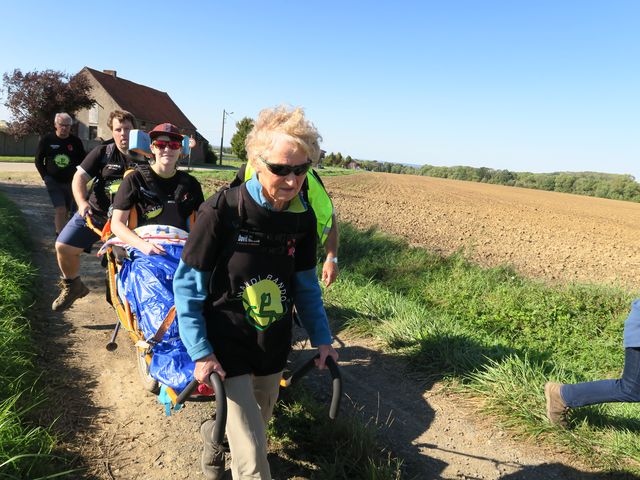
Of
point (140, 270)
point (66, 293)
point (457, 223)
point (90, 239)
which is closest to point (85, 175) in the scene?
point (90, 239)

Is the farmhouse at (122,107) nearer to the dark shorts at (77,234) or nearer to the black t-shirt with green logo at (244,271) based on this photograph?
the dark shorts at (77,234)

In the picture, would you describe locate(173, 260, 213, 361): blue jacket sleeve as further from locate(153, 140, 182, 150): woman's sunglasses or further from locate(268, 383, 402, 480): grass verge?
locate(153, 140, 182, 150): woman's sunglasses

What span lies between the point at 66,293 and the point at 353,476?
368cm

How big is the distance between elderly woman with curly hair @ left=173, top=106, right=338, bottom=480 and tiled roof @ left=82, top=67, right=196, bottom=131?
156 feet

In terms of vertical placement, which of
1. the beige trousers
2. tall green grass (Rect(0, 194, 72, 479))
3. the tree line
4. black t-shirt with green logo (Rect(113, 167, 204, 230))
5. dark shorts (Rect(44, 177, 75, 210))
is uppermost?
the tree line

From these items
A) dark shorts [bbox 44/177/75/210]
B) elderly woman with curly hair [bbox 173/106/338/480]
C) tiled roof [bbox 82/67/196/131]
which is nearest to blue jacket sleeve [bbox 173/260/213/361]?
elderly woman with curly hair [bbox 173/106/338/480]

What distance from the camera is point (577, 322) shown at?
628 cm

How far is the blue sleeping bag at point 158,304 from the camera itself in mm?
2457

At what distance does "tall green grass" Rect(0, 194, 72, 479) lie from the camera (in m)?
2.51

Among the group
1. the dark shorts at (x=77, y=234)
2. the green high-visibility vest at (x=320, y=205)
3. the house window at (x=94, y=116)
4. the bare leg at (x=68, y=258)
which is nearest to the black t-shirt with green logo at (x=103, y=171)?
the dark shorts at (x=77, y=234)

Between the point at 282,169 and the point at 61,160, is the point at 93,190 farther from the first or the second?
the point at 282,169

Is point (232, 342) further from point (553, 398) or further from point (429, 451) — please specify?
point (553, 398)

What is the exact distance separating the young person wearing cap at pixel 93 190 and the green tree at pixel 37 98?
29.3m

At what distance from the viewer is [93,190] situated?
4.59 metres
